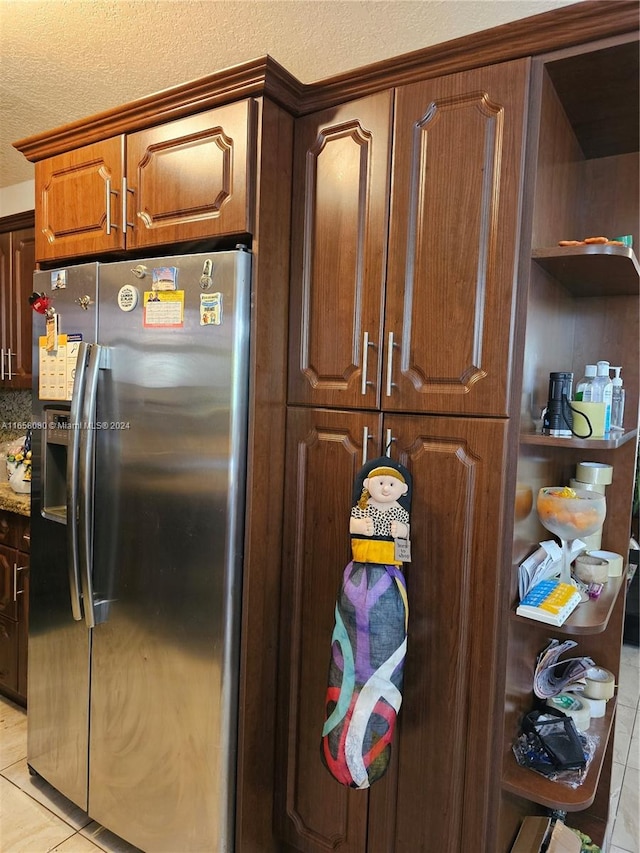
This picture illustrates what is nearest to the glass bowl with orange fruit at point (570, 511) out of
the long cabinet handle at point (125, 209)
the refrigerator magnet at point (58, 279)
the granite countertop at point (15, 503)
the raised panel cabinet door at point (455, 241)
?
the raised panel cabinet door at point (455, 241)

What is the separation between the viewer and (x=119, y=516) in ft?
5.55

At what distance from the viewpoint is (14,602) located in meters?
2.46

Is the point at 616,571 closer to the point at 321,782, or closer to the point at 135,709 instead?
the point at 321,782

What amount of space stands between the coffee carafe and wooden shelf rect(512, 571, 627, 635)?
447 mm

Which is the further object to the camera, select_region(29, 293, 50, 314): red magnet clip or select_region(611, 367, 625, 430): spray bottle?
select_region(29, 293, 50, 314): red magnet clip

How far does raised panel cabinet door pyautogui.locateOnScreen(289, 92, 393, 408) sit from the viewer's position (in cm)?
143

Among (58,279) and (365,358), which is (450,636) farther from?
(58,279)

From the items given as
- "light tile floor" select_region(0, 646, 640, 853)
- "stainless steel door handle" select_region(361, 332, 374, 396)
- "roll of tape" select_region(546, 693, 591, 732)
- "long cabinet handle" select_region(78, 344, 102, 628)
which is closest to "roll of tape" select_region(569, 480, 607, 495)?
"roll of tape" select_region(546, 693, 591, 732)

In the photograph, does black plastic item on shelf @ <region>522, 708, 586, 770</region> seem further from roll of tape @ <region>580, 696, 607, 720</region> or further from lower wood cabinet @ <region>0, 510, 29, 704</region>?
lower wood cabinet @ <region>0, 510, 29, 704</region>

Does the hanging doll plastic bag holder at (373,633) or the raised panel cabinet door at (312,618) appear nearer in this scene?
the hanging doll plastic bag holder at (373,633)

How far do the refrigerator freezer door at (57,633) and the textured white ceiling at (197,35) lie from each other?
2.50 feet

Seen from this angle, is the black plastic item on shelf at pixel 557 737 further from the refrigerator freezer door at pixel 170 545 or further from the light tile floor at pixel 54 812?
the refrigerator freezer door at pixel 170 545

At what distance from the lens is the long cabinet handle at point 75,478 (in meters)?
1.66

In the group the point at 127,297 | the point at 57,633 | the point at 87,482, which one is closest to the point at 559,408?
the point at 127,297
